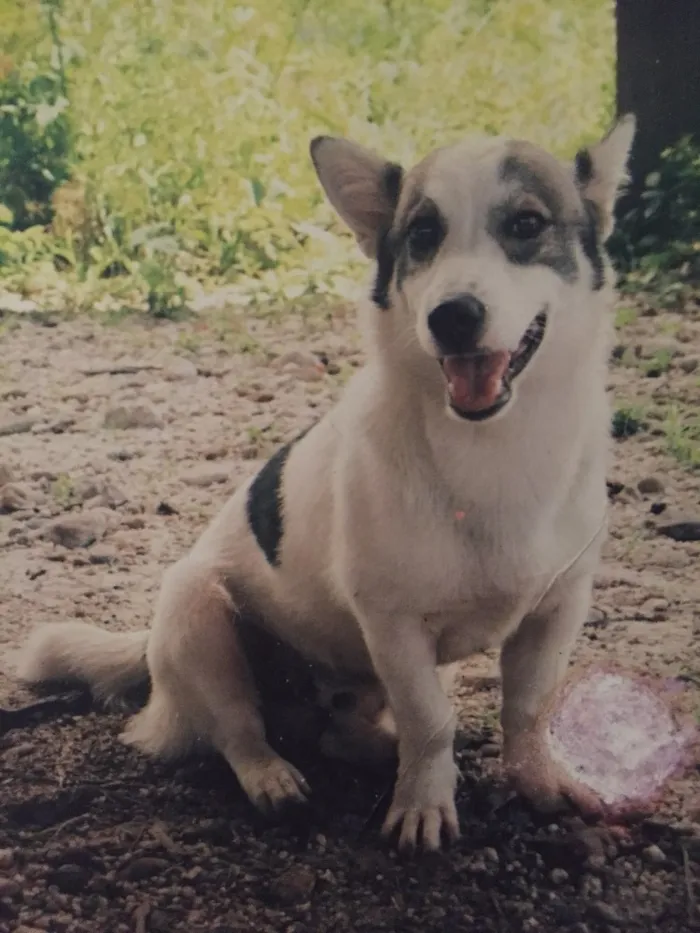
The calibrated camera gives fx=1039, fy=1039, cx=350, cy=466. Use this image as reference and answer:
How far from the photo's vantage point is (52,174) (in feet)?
5.75

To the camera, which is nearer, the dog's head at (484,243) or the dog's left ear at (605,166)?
the dog's head at (484,243)

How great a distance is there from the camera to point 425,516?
1472mm

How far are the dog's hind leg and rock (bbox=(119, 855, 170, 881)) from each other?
9.3 inches

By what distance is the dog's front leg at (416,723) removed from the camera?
1.51 metres

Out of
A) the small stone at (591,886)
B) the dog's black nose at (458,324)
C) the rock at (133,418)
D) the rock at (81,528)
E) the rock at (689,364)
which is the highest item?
the dog's black nose at (458,324)

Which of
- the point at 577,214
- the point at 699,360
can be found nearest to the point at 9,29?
the point at 577,214

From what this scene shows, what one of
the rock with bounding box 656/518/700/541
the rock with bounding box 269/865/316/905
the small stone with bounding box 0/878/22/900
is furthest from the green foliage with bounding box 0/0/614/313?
the small stone with bounding box 0/878/22/900

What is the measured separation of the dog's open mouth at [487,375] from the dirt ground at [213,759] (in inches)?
12.4

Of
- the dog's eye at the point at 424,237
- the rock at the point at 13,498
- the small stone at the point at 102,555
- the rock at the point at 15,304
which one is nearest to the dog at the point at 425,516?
the dog's eye at the point at 424,237

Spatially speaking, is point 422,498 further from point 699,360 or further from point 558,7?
point 558,7

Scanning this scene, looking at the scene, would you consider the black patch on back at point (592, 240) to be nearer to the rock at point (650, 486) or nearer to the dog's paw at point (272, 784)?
the rock at point (650, 486)

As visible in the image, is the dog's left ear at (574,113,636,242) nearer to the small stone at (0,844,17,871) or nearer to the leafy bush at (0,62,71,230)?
the leafy bush at (0,62,71,230)

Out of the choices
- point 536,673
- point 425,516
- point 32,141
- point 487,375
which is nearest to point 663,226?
point 487,375

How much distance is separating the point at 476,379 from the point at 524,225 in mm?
207
